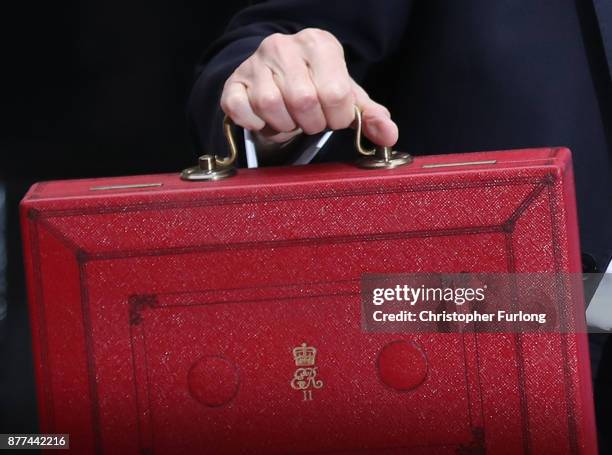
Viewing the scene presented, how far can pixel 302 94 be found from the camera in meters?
0.69

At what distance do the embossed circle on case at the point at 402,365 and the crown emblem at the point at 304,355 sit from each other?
0.04 meters

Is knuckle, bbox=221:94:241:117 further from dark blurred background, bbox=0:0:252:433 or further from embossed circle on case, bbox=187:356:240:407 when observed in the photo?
dark blurred background, bbox=0:0:252:433

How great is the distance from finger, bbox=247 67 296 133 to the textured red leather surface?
0.18 feet

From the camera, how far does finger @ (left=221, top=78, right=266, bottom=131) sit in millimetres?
708

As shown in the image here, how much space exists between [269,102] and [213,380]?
0.19m

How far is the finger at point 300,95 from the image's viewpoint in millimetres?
689

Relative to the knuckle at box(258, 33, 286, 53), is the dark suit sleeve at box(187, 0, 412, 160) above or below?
above

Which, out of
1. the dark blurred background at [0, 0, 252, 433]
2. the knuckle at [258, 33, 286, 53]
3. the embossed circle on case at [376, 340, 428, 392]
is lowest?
the embossed circle on case at [376, 340, 428, 392]

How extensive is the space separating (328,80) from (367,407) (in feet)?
0.72

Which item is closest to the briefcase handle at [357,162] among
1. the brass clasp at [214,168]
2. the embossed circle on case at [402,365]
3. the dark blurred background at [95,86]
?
the brass clasp at [214,168]

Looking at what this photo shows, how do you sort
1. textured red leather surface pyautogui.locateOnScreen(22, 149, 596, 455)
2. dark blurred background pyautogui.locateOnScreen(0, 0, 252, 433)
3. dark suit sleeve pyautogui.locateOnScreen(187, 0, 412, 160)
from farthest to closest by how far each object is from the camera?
dark blurred background pyautogui.locateOnScreen(0, 0, 252, 433) < dark suit sleeve pyautogui.locateOnScreen(187, 0, 412, 160) < textured red leather surface pyautogui.locateOnScreen(22, 149, 596, 455)

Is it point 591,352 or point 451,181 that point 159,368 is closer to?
point 451,181

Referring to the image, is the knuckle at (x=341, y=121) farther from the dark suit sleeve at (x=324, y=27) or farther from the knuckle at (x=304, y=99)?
the dark suit sleeve at (x=324, y=27)

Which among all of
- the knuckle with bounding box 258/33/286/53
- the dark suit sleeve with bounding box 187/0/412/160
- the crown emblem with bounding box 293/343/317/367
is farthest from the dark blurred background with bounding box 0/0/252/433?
the crown emblem with bounding box 293/343/317/367
